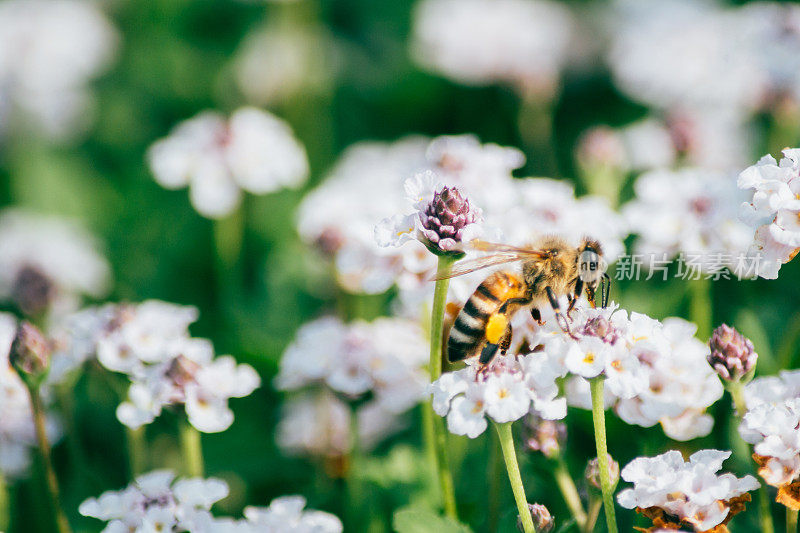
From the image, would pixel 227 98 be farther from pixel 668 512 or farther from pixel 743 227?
pixel 668 512

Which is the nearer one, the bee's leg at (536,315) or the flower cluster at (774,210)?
the flower cluster at (774,210)

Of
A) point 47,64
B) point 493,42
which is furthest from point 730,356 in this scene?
point 47,64

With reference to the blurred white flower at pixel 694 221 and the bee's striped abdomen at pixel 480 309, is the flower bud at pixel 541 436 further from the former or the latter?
the blurred white flower at pixel 694 221

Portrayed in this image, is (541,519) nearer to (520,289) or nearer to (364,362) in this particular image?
(520,289)

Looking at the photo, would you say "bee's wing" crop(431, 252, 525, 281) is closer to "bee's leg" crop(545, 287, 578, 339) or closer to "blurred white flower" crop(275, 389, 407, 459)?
"bee's leg" crop(545, 287, 578, 339)

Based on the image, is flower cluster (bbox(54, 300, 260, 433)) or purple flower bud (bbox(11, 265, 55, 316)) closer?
flower cluster (bbox(54, 300, 260, 433))

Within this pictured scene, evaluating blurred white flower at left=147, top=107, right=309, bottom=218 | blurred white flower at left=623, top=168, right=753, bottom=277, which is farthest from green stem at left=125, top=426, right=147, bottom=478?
blurred white flower at left=623, top=168, right=753, bottom=277

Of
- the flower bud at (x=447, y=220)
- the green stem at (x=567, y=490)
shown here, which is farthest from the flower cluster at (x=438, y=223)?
the green stem at (x=567, y=490)
